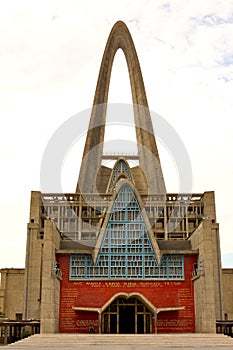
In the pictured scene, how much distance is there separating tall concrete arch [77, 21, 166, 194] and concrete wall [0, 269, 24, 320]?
1230 centimetres

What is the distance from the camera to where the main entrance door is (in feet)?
114

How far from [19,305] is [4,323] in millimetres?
15739

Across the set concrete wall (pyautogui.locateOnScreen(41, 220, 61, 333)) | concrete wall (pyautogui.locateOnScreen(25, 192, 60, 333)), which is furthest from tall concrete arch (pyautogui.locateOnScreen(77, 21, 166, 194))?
concrete wall (pyautogui.locateOnScreen(41, 220, 61, 333))

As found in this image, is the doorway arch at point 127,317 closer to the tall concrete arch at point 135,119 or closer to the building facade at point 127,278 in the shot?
the building facade at point 127,278

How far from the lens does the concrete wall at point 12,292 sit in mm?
49719

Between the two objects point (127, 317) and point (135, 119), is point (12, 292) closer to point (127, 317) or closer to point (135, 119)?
point (127, 317)

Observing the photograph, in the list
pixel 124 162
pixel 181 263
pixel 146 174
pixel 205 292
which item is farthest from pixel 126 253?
pixel 146 174

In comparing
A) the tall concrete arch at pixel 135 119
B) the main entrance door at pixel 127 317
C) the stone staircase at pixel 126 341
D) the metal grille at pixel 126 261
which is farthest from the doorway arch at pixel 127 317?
the tall concrete arch at pixel 135 119

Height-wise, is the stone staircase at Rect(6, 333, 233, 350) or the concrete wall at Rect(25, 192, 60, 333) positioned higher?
the concrete wall at Rect(25, 192, 60, 333)

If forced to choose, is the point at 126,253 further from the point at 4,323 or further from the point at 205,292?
the point at 4,323

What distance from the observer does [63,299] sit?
3516 cm

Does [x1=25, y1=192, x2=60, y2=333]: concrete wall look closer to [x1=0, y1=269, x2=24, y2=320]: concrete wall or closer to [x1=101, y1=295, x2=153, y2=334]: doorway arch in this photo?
[x1=0, y1=269, x2=24, y2=320]: concrete wall

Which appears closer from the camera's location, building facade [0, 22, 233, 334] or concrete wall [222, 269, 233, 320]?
building facade [0, 22, 233, 334]

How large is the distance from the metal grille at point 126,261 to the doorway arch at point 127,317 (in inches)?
73.3
